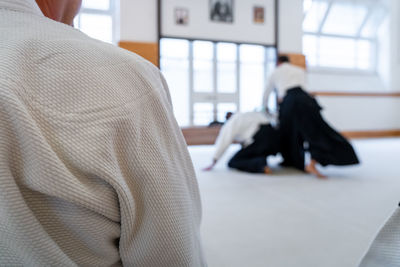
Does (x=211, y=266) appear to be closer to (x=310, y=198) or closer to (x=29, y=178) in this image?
(x=29, y=178)

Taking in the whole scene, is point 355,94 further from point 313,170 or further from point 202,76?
point 202,76

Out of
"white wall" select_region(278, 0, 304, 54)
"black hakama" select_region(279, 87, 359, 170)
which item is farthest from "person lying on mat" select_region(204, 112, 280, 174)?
"white wall" select_region(278, 0, 304, 54)

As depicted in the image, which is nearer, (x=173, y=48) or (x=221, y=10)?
(x=173, y=48)

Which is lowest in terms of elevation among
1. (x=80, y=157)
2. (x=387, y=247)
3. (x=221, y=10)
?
(x=387, y=247)

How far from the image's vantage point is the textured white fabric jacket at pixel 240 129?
239 centimetres

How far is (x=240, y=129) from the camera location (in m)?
2.55

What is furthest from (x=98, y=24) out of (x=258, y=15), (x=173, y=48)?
(x=258, y=15)

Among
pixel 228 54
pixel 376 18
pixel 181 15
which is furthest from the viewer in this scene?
pixel 376 18

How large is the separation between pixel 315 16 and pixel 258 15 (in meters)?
0.37

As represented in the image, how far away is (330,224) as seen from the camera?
1171mm

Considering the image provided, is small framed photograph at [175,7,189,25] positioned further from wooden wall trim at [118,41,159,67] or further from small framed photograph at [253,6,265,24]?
small framed photograph at [253,6,265,24]

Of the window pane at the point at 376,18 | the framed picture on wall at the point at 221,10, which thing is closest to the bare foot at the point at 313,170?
the window pane at the point at 376,18

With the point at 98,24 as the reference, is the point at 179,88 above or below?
below

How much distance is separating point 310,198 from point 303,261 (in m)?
0.78
